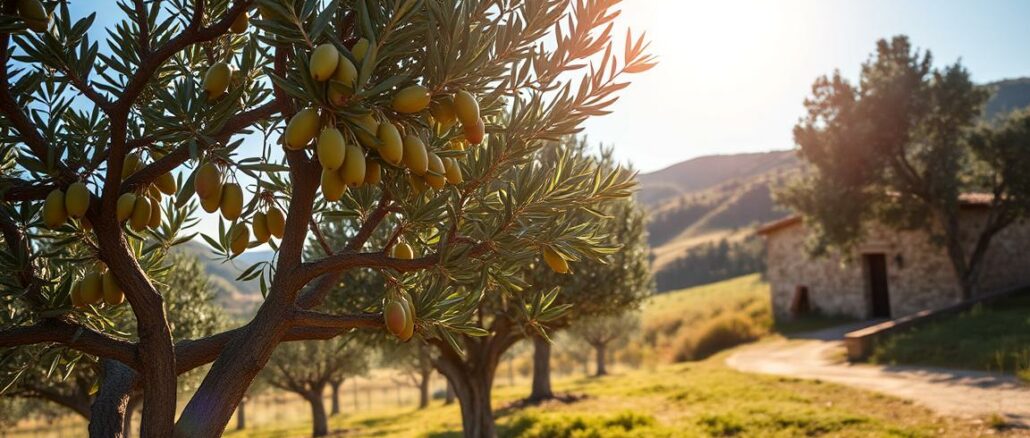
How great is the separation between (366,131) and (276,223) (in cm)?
101

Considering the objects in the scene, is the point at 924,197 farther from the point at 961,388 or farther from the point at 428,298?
the point at 428,298

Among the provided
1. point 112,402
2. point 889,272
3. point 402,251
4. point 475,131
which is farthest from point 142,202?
point 889,272

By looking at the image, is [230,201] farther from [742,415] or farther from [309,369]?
[309,369]

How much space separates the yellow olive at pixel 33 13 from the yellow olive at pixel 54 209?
56 centimetres

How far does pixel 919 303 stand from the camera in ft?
82.8

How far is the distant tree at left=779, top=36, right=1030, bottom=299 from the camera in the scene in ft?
71.9

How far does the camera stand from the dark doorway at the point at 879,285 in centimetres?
2795

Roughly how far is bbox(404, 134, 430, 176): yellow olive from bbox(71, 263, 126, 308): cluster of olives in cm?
135

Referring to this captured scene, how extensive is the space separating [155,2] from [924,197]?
26.1m

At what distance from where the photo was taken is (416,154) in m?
Result: 1.85

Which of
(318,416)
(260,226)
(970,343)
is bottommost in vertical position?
(318,416)

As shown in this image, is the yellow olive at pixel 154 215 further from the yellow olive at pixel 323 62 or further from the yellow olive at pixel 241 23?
the yellow olive at pixel 323 62

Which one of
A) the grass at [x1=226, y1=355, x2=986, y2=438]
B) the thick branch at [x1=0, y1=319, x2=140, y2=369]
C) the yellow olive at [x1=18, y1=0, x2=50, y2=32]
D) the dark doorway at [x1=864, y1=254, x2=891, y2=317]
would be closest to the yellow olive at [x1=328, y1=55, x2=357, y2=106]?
the yellow olive at [x1=18, y1=0, x2=50, y2=32]

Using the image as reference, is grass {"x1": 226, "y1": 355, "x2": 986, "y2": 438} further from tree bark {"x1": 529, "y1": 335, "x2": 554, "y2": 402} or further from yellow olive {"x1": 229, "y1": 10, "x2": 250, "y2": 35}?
yellow olive {"x1": 229, "y1": 10, "x2": 250, "y2": 35}
